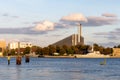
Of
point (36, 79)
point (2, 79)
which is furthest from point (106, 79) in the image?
point (2, 79)

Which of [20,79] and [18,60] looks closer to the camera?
[20,79]

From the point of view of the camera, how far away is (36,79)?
5847cm

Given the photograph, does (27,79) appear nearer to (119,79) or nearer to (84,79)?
(84,79)

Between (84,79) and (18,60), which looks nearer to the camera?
(84,79)

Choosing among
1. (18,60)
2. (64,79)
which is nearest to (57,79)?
(64,79)

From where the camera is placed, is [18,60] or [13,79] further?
[18,60]

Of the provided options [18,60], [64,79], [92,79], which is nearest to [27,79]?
[64,79]

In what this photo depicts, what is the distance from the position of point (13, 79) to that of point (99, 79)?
11.8 meters

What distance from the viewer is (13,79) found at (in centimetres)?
5831

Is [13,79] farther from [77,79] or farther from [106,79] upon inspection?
[106,79]

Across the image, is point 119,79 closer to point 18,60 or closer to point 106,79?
point 106,79

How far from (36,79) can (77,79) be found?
5.66m

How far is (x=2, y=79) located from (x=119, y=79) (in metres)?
16.0

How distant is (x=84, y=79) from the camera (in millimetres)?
59500
